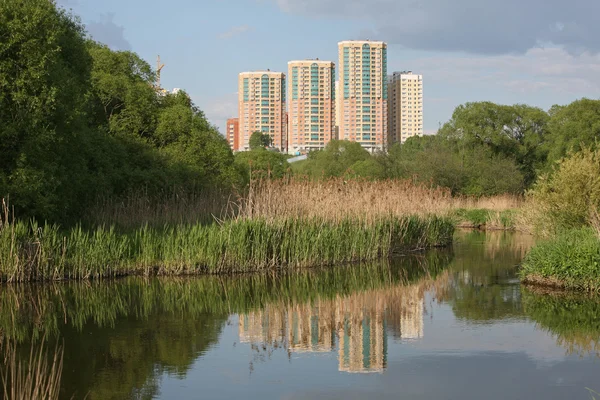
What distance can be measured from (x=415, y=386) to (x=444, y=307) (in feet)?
17.9

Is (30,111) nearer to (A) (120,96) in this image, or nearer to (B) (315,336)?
(B) (315,336)

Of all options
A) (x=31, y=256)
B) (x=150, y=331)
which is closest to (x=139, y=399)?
(x=150, y=331)

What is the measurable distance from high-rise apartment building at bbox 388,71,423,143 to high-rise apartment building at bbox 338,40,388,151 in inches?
243

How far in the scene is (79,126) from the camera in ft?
Result: 61.2

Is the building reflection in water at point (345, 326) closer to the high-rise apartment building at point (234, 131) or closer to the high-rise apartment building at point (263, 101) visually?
the high-rise apartment building at point (263, 101)

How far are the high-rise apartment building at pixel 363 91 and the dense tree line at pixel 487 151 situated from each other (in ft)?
125

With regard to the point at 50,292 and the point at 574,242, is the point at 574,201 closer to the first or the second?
the point at 574,242

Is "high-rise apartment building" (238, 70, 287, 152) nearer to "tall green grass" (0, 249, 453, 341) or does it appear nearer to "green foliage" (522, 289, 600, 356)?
"tall green grass" (0, 249, 453, 341)

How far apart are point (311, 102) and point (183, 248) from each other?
92.3m

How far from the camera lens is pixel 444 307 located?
13883 mm

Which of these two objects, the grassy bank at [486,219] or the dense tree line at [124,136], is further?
the grassy bank at [486,219]

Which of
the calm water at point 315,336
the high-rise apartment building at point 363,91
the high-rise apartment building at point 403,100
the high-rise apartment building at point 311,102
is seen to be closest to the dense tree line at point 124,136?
the calm water at point 315,336

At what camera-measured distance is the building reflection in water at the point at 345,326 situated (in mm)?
10242

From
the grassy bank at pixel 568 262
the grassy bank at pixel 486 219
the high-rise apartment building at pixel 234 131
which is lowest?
the grassy bank at pixel 568 262
